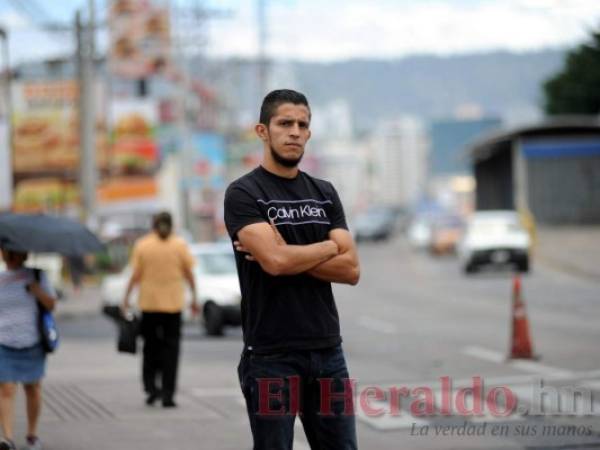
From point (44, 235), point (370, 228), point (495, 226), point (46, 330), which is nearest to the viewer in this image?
point (46, 330)

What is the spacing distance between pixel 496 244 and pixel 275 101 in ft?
105

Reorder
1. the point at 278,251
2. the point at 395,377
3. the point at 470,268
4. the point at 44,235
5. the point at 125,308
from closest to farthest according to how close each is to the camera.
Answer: the point at 278,251, the point at 44,235, the point at 125,308, the point at 395,377, the point at 470,268

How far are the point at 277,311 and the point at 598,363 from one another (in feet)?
32.1

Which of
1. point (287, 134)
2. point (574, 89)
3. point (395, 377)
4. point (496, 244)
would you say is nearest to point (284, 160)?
point (287, 134)

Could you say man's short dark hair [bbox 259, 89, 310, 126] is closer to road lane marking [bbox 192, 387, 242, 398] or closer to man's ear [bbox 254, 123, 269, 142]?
man's ear [bbox 254, 123, 269, 142]

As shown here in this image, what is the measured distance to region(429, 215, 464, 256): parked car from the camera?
56.9 m

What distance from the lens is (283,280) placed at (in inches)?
212

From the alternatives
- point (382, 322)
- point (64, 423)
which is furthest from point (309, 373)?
point (382, 322)

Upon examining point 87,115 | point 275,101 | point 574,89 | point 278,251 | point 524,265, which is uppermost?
point 574,89

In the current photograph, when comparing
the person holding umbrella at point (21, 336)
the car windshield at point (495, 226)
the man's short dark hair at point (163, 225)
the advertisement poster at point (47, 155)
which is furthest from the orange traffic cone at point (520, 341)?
the advertisement poster at point (47, 155)

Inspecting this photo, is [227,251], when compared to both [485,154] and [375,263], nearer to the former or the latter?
[375,263]

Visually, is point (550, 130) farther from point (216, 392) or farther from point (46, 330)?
point (46, 330)

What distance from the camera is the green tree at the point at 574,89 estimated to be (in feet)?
229

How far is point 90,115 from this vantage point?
34.9 meters
